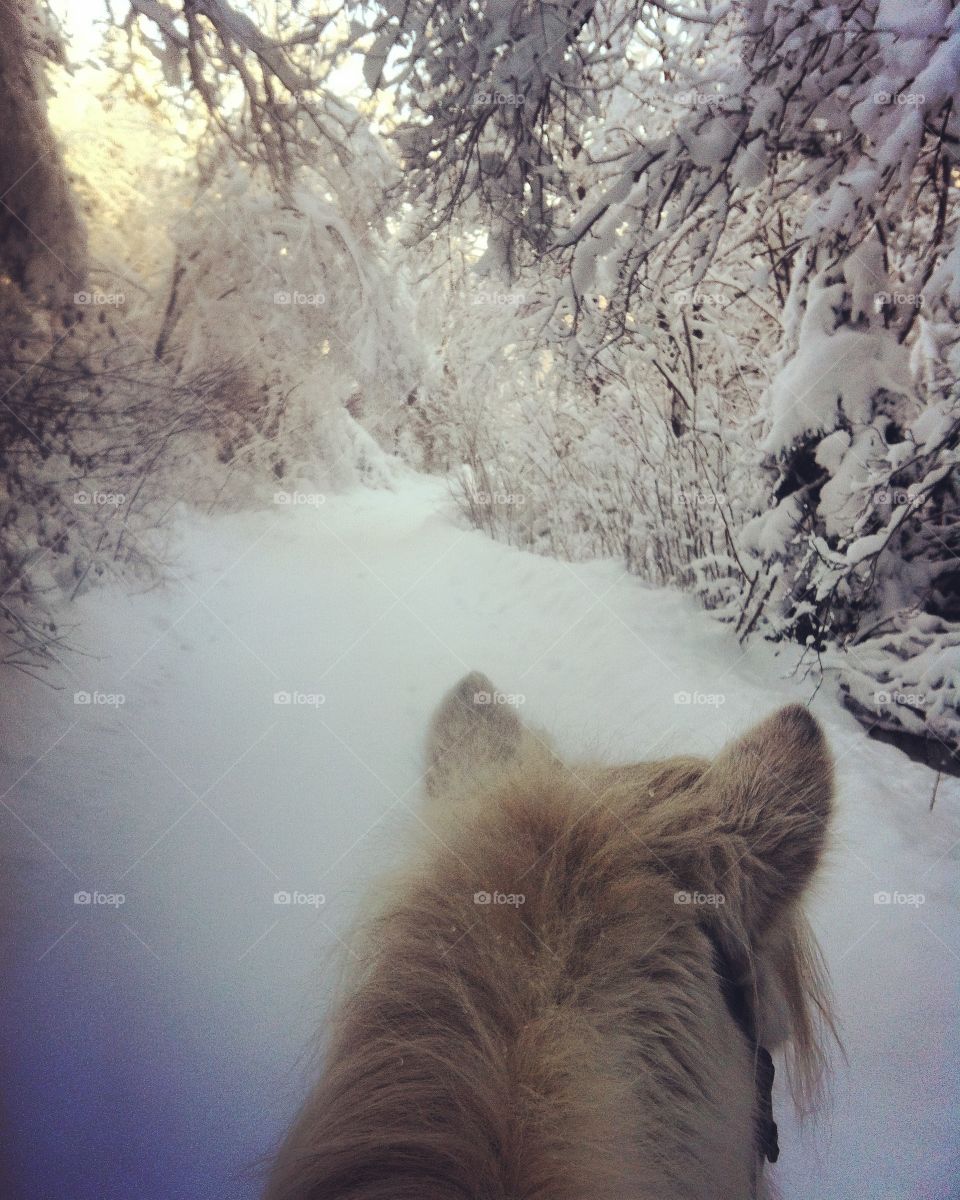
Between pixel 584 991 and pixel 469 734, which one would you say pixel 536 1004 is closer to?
pixel 584 991

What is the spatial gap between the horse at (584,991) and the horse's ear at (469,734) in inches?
0.6

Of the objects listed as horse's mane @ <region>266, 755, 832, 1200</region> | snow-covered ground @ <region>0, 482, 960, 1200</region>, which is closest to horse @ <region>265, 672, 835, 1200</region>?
horse's mane @ <region>266, 755, 832, 1200</region>

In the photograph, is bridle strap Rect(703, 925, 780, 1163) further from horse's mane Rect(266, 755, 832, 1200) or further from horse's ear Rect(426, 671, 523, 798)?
horse's ear Rect(426, 671, 523, 798)

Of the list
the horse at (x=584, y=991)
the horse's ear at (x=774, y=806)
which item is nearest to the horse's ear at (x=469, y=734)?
the horse at (x=584, y=991)

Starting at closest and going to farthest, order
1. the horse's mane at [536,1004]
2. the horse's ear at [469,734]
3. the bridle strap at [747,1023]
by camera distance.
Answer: the horse's mane at [536,1004] → the bridle strap at [747,1023] → the horse's ear at [469,734]

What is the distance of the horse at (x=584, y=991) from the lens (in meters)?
0.40

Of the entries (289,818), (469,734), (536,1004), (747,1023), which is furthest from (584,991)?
(289,818)

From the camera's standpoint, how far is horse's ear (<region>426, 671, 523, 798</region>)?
76cm

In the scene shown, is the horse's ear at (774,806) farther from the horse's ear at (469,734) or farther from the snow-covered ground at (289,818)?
the horse's ear at (469,734)

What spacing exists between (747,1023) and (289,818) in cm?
60

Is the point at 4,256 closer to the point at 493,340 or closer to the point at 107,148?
the point at 107,148

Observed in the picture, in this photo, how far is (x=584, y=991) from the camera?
1.62 ft

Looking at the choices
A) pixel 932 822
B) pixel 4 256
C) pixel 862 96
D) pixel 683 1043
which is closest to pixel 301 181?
pixel 4 256

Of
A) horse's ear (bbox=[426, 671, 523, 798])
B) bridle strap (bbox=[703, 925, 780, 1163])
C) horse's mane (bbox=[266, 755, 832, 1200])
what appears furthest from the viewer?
horse's ear (bbox=[426, 671, 523, 798])
